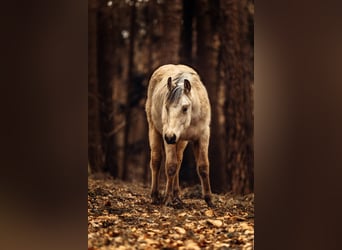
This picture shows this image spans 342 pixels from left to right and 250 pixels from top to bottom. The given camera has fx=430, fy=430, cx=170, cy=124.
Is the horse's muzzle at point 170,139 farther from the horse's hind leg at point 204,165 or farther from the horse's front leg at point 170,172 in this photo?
the horse's hind leg at point 204,165

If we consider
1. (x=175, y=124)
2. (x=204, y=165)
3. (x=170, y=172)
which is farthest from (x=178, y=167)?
(x=175, y=124)

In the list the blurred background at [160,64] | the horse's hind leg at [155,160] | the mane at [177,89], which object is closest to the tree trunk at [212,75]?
the blurred background at [160,64]

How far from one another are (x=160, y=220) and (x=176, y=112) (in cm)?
73

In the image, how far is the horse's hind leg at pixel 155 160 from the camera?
2.89 metres

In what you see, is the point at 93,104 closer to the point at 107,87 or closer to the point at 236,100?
the point at 107,87

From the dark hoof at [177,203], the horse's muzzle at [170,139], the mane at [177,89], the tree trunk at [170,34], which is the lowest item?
the dark hoof at [177,203]

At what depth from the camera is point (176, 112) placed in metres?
2.85

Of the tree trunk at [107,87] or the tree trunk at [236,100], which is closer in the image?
the tree trunk at [236,100]

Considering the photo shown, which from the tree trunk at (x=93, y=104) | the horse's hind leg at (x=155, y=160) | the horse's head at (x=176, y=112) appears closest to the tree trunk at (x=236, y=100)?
the horse's head at (x=176, y=112)

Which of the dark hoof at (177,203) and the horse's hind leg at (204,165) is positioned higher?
the horse's hind leg at (204,165)

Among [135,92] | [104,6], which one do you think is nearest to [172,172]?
[135,92]
